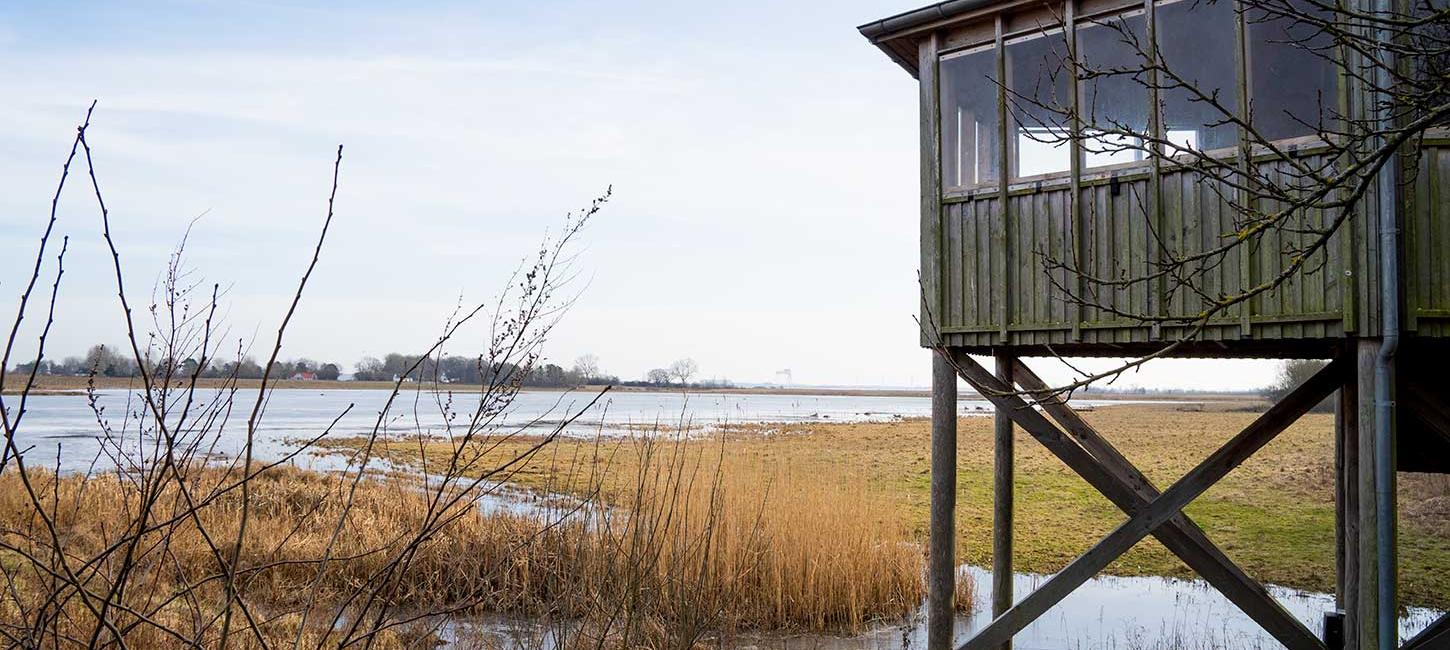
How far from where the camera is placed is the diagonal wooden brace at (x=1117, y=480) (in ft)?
19.6

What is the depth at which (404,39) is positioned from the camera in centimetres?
888

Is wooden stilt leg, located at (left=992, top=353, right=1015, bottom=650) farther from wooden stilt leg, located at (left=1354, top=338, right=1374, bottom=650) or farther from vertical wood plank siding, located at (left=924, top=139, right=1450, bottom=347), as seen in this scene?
wooden stilt leg, located at (left=1354, top=338, right=1374, bottom=650)

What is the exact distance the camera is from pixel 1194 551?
20.1ft

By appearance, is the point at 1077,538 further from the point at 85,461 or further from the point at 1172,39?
the point at 85,461

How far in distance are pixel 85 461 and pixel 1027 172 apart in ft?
74.9

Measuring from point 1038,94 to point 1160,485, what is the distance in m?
16.0

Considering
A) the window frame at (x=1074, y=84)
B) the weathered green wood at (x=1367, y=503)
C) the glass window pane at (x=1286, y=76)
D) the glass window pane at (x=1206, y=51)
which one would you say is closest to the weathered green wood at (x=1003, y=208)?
the window frame at (x=1074, y=84)

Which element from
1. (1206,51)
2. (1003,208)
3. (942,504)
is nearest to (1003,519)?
(942,504)

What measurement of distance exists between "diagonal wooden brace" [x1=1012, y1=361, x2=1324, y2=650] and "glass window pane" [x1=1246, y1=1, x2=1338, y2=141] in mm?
1987

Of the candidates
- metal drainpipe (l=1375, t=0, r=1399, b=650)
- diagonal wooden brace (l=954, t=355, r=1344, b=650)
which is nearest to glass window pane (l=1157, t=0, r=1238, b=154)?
metal drainpipe (l=1375, t=0, r=1399, b=650)

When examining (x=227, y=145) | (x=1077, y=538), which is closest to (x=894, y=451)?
(x=1077, y=538)

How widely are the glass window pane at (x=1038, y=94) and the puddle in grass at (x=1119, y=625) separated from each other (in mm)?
4172

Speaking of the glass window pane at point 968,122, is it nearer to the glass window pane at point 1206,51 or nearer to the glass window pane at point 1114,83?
the glass window pane at point 1114,83

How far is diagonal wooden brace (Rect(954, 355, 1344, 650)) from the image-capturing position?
19.6 ft
